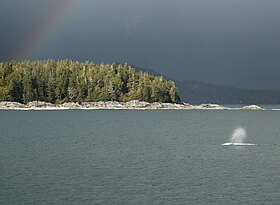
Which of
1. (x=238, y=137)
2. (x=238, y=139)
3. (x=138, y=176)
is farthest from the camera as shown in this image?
(x=238, y=137)

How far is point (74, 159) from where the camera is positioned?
7619 cm

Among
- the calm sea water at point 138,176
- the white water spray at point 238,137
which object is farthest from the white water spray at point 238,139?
the calm sea water at point 138,176

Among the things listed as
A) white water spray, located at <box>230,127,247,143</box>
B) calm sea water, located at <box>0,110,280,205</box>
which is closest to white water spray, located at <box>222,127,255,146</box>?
white water spray, located at <box>230,127,247,143</box>

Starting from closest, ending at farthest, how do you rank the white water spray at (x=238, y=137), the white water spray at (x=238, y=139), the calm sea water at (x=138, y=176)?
1. the calm sea water at (x=138, y=176)
2. the white water spray at (x=238, y=139)
3. the white water spray at (x=238, y=137)

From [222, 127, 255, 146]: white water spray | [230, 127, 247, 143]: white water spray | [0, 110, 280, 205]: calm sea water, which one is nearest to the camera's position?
[0, 110, 280, 205]: calm sea water

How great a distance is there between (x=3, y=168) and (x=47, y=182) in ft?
41.6

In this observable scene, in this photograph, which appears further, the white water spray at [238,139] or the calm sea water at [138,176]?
the white water spray at [238,139]

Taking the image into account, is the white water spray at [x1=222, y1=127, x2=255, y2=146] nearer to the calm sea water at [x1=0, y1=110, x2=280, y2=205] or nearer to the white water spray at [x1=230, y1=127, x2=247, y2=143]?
the white water spray at [x1=230, y1=127, x2=247, y2=143]

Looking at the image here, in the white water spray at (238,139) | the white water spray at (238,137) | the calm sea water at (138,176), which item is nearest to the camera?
the calm sea water at (138,176)

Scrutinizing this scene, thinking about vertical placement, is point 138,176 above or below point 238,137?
above

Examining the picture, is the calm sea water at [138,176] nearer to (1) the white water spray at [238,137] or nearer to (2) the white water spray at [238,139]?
(2) the white water spray at [238,139]

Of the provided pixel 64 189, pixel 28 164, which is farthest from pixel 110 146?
pixel 64 189

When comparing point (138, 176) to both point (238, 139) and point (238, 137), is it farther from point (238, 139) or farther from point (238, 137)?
point (238, 137)

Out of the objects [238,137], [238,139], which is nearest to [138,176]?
[238,139]
